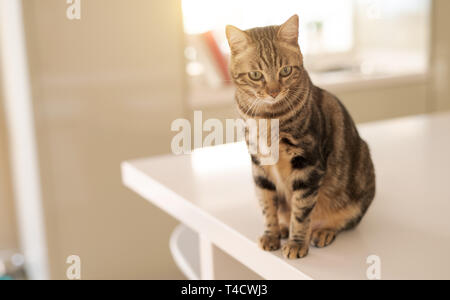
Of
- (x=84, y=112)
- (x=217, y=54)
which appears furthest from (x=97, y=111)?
(x=217, y=54)

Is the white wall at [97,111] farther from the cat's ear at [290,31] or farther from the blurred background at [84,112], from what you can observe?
the cat's ear at [290,31]

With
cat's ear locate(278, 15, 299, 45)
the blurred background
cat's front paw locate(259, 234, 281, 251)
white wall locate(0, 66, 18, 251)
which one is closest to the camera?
cat's ear locate(278, 15, 299, 45)

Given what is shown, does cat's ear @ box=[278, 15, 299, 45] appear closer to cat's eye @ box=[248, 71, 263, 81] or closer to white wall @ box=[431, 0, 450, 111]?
cat's eye @ box=[248, 71, 263, 81]

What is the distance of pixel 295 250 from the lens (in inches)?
27.2

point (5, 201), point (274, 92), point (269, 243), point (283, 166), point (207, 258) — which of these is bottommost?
point (5, 201)

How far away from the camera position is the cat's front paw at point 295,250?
0.69 metres

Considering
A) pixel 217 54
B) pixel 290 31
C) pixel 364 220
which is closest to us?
pixel 290 31

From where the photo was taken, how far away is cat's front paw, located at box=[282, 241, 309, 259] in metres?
0.69

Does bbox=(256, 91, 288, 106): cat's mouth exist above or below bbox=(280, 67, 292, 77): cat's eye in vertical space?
below

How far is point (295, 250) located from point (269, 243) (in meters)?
0.04
